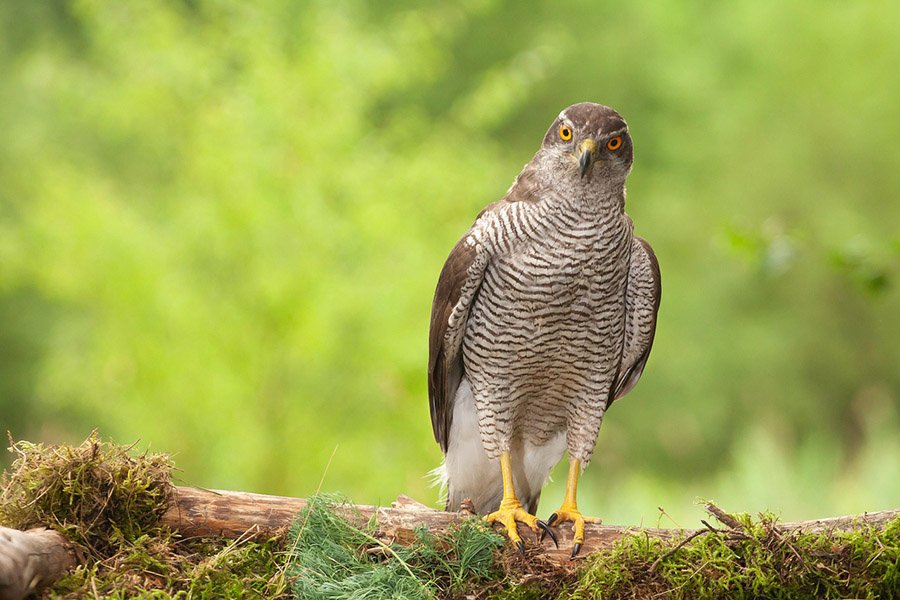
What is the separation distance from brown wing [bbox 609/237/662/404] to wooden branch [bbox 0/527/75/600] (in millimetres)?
2452

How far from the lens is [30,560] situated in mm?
3238

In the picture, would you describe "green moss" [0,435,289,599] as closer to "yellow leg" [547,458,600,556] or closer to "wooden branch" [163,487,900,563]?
"wooden branch" [163,487,900,563]

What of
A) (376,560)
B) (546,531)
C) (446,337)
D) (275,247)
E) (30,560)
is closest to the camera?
(30,560)

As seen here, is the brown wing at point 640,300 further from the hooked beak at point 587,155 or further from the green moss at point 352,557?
the green moss at point 352,557

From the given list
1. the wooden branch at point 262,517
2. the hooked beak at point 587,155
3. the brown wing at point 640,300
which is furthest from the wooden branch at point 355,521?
the hooked beak at point 587,155

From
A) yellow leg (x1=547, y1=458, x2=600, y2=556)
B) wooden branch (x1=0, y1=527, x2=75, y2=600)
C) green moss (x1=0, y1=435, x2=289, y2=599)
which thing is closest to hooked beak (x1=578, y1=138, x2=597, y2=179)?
yellow leg (x1=547, y1=458, x2=600, y2=556)

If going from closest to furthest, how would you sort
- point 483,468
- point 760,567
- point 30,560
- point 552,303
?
point 30,560
point 760,567
point 552,303
point 483,468

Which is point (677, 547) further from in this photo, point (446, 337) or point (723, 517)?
point (446, 337)

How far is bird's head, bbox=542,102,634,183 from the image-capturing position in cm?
408

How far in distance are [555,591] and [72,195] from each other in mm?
7093

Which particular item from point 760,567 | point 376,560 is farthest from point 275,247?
point 760,567

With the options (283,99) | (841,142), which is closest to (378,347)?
(283,99)

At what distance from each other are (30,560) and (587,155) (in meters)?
2.41

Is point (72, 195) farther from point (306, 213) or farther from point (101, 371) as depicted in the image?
point (306, 213)
